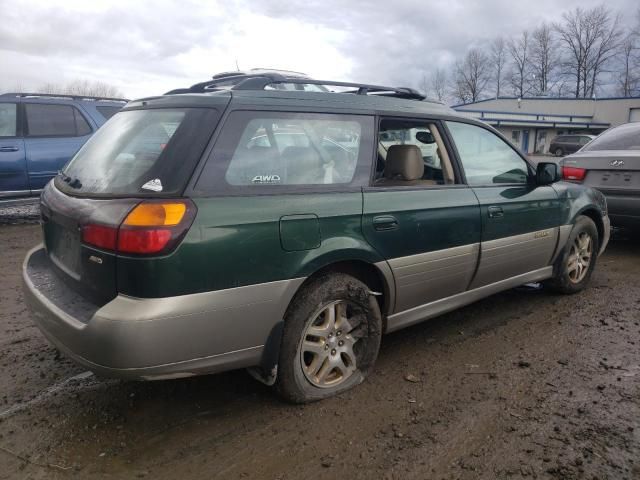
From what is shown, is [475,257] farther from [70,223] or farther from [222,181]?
[70,223]

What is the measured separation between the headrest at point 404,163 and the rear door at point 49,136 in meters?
5.85

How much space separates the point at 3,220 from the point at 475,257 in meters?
7.89

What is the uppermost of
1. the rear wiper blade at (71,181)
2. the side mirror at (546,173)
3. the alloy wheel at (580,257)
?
the side mirror at (546,173)

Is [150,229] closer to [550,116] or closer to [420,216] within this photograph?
[420,216]

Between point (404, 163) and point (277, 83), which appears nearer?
point (277, 83)

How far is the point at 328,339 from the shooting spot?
2.91 metres

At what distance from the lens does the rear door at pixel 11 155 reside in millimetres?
7398

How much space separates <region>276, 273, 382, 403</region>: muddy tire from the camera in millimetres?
2688

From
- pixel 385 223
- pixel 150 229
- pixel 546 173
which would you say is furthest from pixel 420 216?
pixel 150 229

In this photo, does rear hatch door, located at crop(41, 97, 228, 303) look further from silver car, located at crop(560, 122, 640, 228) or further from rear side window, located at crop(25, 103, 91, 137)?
rear side window, located at crop(25, 103, 91, 137)

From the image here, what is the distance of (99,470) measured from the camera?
231 cm

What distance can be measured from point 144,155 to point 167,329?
3.00 ft

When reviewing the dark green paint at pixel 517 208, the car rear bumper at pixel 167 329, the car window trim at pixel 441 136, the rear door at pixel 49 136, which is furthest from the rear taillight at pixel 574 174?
the rear door at pixel 49 136

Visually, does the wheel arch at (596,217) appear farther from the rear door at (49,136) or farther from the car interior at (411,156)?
the rear door at (49,136)
